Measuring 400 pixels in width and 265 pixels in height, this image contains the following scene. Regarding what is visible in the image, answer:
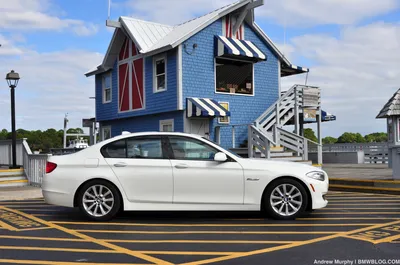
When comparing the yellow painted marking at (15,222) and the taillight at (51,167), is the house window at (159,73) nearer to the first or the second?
the yellow painted marking at (15,222)

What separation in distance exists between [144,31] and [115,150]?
1334 cm

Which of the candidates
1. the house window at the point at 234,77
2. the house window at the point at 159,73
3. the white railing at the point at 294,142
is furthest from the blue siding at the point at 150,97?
the white railing at the point at 294,142

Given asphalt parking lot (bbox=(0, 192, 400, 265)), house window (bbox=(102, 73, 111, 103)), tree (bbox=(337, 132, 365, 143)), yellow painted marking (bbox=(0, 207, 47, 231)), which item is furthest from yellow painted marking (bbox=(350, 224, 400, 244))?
tree (bbox=(337, 132, 365, 143))

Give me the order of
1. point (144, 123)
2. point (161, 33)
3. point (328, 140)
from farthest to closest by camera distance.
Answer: point (328, 140)
point (161, 33)
point (144, 123)

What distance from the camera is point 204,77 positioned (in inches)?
743

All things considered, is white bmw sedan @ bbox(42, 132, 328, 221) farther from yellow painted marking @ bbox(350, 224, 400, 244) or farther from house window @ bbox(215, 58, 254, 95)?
house window @ bbox(215, 58, 254, 95)

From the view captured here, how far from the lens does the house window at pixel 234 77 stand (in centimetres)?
1959

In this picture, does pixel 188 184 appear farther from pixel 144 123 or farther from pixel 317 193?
pixel 144 123

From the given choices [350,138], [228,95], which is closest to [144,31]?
[228,95]

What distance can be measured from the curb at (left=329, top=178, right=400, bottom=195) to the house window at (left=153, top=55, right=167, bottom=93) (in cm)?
864

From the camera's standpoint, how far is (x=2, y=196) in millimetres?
11945

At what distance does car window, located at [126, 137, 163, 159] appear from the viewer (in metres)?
7.95

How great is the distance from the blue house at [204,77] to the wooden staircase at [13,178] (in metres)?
6.03

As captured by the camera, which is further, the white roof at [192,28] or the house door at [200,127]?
the house door at [200,127]
